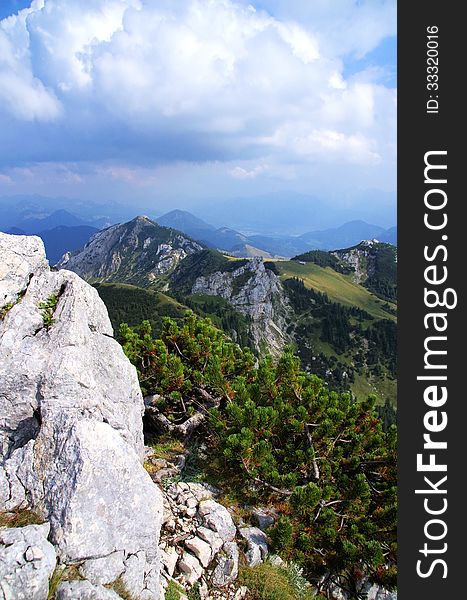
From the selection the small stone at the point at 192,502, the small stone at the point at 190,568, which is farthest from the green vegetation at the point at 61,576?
the small stone at the point at 192,502

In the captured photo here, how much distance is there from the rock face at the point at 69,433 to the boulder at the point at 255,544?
12.4 ft

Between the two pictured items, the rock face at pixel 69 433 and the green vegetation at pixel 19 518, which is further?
the rock face at pixel 69 433

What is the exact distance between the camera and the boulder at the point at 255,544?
11.1 meters

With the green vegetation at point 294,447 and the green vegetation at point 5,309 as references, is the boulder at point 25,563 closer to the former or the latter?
the green vegetation at point 5,309

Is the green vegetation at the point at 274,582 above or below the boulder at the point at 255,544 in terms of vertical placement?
below

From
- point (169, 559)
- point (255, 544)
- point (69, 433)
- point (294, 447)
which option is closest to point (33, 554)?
point (69, 433)

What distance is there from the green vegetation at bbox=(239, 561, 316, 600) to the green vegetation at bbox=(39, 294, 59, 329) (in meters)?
9.04

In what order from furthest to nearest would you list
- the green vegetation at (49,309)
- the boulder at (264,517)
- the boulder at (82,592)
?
the boulder at (264,517)
the green vegetation at (49,309)
the boulder at (82,592)

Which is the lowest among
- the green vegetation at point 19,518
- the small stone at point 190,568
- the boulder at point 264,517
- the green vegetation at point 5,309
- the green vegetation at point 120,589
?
the boulder at point 264,517

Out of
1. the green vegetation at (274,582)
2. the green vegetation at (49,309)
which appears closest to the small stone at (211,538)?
the green vegetation at (274,582)

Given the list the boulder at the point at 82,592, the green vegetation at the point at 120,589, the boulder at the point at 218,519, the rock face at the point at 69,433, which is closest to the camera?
the boulder at the point at 82,592

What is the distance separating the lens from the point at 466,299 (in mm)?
8312

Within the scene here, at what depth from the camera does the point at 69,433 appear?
27.3 feet

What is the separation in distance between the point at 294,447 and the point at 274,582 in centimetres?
476
